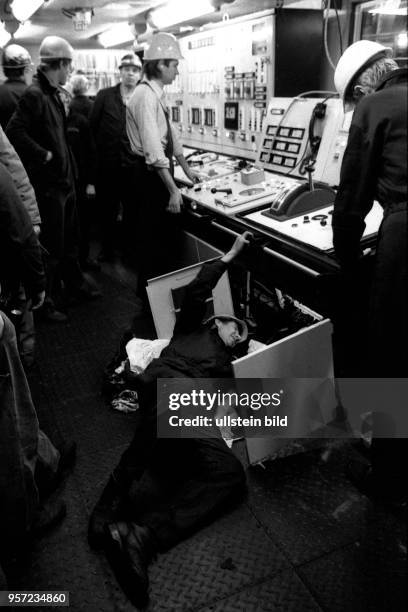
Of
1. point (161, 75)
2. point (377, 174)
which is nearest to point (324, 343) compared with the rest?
point (377, 174)

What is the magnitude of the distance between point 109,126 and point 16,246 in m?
2.81

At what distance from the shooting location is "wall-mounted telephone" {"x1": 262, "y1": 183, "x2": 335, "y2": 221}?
2.49 metres

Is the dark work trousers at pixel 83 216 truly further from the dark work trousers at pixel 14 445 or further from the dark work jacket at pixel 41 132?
the dark work trousers at pixel 14 445

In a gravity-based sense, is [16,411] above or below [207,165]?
below

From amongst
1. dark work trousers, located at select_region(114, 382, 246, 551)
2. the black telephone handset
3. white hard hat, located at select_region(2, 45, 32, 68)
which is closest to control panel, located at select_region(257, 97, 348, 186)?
the black telephone handset

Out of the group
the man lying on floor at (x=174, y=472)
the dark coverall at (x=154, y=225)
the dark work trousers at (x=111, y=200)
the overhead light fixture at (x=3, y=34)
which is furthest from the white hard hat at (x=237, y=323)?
the overhead light fixture at (x=3, y=34)

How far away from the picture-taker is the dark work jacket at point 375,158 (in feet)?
5.22

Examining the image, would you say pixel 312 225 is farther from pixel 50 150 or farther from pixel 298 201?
pixel 50 150

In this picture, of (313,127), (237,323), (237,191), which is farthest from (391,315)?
(313,127)

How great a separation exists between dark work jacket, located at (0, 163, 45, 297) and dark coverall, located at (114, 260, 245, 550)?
2.13 ft

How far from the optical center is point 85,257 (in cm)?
449

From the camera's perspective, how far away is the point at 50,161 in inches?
128

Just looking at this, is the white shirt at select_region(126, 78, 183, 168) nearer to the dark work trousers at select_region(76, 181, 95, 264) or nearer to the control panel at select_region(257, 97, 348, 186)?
the control panel at select_region(257, 97, 348, 186)

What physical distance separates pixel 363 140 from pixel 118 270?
3125 millimetres
